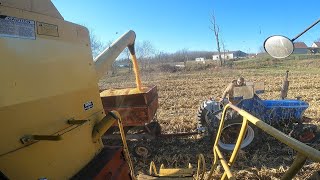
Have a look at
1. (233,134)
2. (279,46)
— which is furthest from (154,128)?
(279,46)

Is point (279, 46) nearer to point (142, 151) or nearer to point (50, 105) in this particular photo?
point (50, 105)

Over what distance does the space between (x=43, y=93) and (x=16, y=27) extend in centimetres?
50

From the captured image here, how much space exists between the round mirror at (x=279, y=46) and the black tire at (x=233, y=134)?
3.01 metres

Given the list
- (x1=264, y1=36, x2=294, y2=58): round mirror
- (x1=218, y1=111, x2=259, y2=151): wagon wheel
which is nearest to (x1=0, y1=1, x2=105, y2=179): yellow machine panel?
(x1=264, y1=36, x2=294, y2=58): round mirror

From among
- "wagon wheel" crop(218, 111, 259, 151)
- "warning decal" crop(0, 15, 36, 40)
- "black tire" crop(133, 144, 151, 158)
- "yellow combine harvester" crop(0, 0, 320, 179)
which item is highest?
"warning decal" crop(0, 15, 36, 40)

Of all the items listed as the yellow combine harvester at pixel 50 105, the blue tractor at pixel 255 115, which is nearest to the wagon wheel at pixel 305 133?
the blue tractor at pixel 255 115

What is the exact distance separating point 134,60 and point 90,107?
128 inches

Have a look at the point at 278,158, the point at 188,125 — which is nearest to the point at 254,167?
the point at 278,158

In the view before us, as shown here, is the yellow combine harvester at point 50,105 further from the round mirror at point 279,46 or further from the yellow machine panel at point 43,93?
the round mirror at point 279,46

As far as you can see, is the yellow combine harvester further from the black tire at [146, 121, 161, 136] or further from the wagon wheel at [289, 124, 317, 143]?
the wagon wheel at [289, 124, 317, 143]

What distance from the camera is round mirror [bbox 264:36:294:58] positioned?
3.93 metres

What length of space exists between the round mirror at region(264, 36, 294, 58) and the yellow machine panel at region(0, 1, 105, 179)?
2.26 m

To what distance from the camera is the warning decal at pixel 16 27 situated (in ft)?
7.09

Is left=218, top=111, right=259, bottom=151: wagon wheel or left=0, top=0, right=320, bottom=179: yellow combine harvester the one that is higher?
left=0, top=0, right=320, bottom=179: yellow combine harvester
